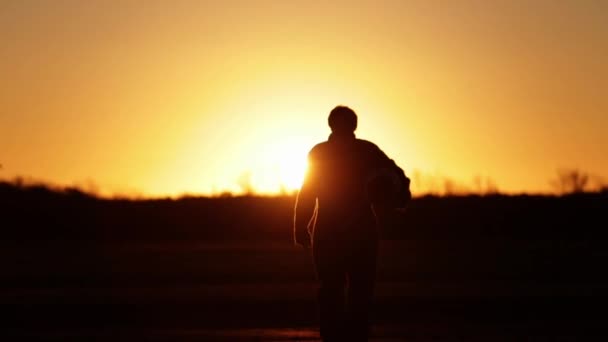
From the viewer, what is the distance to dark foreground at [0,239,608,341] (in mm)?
15664

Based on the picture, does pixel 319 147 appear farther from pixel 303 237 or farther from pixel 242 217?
pixel 242 217

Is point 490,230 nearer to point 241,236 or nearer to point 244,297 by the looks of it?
point 241,236

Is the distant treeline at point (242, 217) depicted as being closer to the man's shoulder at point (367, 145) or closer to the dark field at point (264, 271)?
the dark field at point (264, 271)

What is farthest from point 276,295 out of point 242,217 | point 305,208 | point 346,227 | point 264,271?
point 242,217

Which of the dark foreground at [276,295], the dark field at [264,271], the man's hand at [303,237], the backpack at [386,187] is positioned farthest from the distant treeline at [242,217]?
the backpack at [386,187]

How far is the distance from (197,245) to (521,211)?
10.3 metres

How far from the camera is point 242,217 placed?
1640 inches

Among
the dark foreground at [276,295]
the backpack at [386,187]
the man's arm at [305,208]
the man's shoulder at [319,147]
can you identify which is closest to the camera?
the backpack at [386,187]

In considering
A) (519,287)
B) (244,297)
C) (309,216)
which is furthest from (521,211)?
(309,216)

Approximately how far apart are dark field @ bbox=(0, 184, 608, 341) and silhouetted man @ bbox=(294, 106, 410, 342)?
2554 mm

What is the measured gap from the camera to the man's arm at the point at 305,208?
12328 millimetres

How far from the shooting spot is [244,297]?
19.8 metres

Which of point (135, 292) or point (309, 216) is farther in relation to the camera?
point (135, 292)

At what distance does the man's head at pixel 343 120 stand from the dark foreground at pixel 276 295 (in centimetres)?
318
